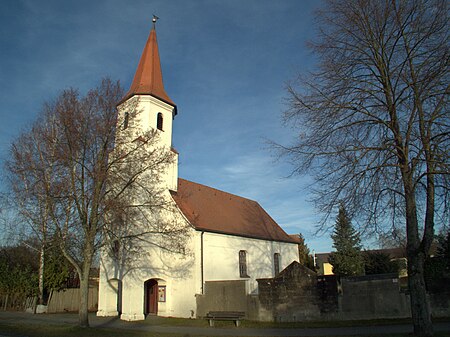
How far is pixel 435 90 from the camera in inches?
393

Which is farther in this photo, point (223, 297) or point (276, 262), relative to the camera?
point (276, 262)

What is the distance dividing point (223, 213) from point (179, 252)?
9.55 meters

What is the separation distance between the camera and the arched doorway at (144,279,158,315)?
21.8 meters

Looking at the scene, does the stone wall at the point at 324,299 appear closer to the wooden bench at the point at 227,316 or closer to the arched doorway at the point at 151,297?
the wooden bench at the point at 227,316

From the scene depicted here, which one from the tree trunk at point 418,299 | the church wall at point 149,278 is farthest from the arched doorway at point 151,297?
the tree trunk at point 418,299

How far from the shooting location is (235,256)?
2550 centimetres

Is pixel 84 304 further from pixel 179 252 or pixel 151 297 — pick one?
pixel 151 297

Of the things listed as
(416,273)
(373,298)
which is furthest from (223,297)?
(416,273)

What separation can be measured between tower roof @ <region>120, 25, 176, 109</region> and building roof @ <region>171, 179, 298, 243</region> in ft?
22.0

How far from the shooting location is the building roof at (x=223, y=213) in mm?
24172

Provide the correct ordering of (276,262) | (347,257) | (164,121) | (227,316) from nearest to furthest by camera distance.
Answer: (227,316), (164,121), (276,262), (347,257)

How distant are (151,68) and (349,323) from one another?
1959cm

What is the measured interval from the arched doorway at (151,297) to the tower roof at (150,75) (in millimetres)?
11655

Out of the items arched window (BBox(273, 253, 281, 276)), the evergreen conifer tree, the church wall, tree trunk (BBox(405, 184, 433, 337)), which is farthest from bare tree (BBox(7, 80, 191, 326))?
the evergreen conifer tree
